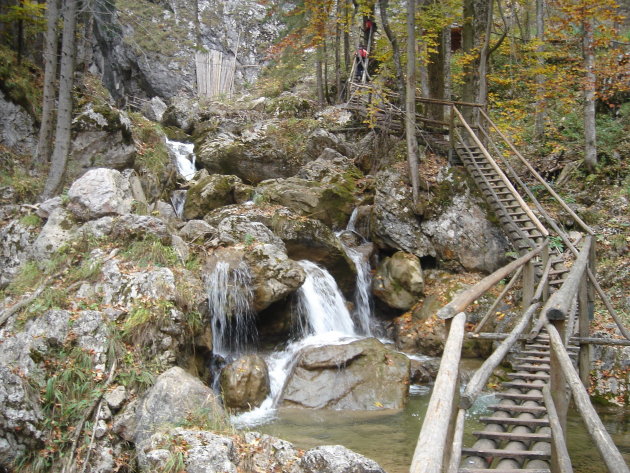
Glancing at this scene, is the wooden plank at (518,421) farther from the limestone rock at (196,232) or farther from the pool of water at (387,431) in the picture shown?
the limestone rock at (196,232)

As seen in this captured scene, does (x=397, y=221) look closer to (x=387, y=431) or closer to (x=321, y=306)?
(x=321, y=306)

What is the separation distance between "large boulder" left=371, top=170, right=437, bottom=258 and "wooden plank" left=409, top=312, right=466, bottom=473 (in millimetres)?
9362

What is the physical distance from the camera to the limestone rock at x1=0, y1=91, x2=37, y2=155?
1107 cm

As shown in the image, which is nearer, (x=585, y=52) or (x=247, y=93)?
(x=585, y=52)

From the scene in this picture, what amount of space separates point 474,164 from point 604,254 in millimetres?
3720

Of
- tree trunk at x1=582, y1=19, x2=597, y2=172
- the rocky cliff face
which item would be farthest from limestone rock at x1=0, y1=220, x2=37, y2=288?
the rocky cliff face

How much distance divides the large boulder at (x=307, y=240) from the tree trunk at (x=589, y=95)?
6922 millimetres

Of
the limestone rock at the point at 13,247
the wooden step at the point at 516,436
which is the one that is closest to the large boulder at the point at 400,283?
the limestone rock at the point at 13,247

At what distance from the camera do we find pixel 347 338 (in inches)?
386

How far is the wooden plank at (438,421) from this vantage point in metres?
1.76

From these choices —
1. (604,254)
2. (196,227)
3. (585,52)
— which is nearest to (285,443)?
(196,227)

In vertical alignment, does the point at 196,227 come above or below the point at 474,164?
below

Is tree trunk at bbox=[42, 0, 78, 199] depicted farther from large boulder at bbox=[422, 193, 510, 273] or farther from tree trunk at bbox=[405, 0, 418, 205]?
large boulder at bbox=[422, 193, 510, 273]

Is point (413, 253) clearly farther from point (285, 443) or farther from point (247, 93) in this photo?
point (247, 93)
